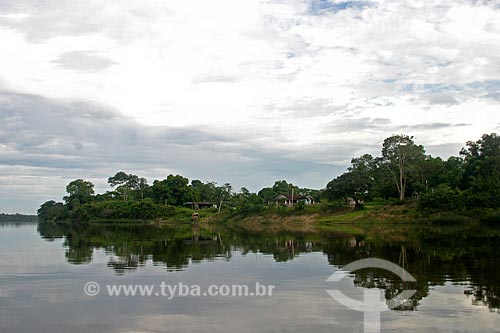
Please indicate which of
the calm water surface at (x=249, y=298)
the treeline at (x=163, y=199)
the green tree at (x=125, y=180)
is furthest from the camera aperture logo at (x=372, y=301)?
the green tree at (x=125, y=180)

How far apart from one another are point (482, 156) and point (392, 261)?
58493 millimetres

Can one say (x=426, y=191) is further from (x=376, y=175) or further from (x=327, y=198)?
(x=327, y=198)

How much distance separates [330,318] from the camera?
14.6 meters

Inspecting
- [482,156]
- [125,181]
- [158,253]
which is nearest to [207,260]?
[158,253]

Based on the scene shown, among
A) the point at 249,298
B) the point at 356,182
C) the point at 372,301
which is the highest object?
the point at 356,182

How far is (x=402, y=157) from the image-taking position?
87.2 metres

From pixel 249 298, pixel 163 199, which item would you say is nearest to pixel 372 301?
pixel 249 298

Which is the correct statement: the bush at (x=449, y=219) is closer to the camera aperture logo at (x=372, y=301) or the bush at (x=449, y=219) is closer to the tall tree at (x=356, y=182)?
the tall tree at (x=356, y=182)

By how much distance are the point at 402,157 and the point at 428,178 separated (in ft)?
28.2

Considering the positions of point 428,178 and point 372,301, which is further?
point 428,178

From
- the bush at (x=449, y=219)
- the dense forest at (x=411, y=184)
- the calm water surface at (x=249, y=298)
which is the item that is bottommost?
the calm water surface at (x=249, y=298)

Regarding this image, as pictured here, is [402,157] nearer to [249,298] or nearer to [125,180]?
[249,298]

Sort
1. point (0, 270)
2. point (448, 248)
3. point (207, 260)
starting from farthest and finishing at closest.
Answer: point (448, 248), point (207, 260), point (0, 270)

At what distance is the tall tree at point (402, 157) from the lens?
285 feet
